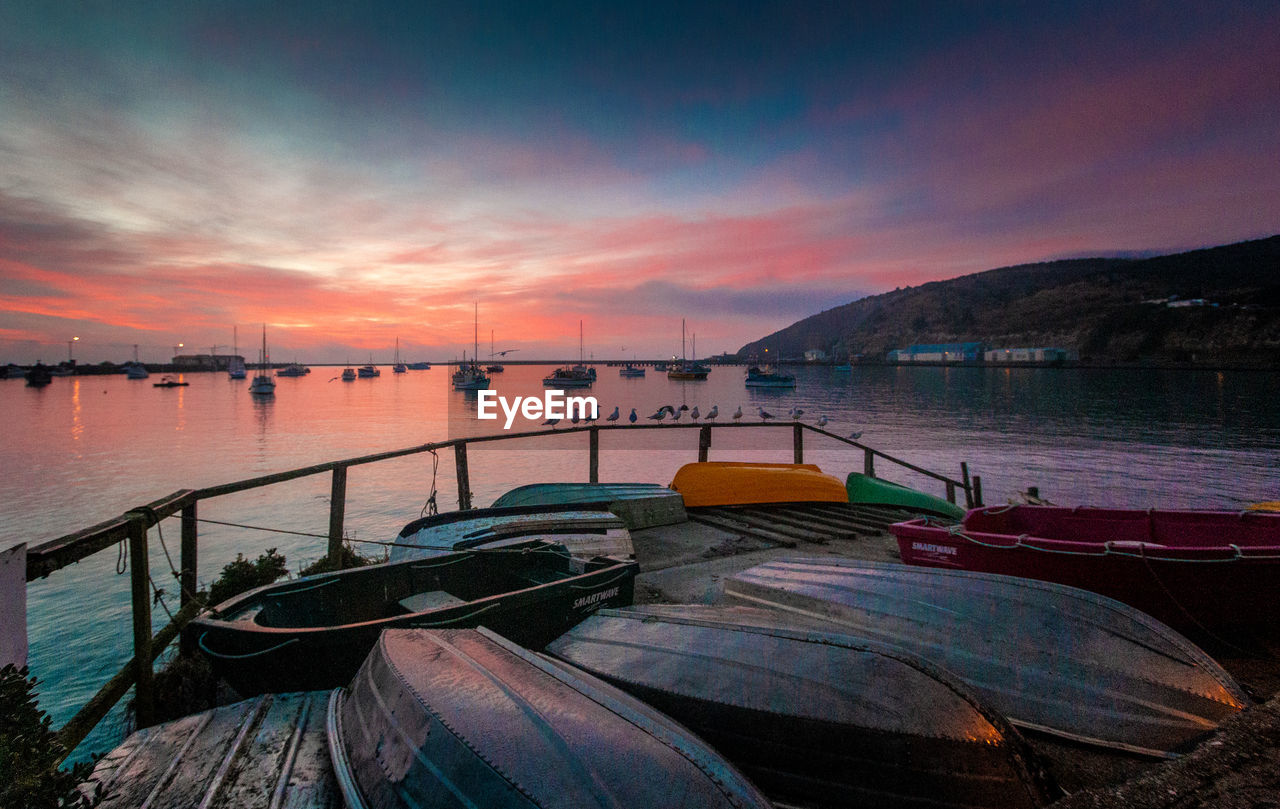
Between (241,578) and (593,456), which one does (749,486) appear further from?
(241,578)

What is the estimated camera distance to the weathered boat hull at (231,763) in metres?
2.67

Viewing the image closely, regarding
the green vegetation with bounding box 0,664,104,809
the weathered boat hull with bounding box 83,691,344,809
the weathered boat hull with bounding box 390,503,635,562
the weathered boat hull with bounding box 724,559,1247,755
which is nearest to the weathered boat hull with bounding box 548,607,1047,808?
the weathered boat hull with bounding box 724,559,1247,755

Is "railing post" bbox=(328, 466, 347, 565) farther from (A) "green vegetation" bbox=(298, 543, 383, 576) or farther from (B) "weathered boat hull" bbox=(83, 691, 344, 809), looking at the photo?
(B) "weathered boat hull" bbox=(83, 691, 344, 809)

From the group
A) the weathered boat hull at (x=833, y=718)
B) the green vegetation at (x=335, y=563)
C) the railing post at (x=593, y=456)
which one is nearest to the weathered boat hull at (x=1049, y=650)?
the weathered boat hull at (x=833, y=718)

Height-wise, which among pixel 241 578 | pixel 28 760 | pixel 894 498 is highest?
pixel 28 760

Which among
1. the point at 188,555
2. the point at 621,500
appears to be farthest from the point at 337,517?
the point at 621,500

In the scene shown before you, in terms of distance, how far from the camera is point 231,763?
2.93 meters

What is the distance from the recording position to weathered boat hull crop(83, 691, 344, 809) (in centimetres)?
267

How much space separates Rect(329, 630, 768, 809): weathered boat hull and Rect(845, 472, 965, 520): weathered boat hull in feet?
33.8

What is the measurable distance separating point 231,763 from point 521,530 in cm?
464

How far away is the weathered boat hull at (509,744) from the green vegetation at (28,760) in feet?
3.36

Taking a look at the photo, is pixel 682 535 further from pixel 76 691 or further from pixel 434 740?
pixel 76 691
